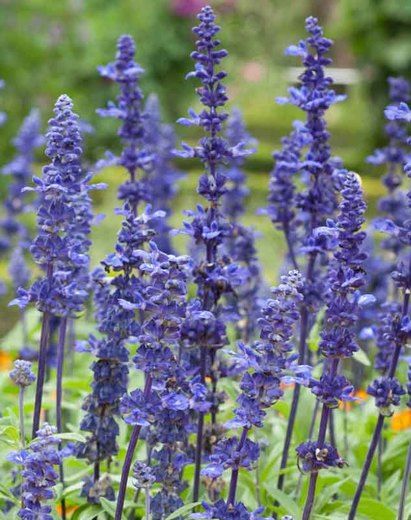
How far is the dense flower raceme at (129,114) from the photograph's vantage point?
170 inches

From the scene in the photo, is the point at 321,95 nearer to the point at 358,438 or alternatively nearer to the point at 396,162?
the point at 396,162

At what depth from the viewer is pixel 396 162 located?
212 inches

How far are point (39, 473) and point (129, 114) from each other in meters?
1.86

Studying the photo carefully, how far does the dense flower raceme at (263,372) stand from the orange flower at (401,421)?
263 centimetres

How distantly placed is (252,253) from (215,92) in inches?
59.0

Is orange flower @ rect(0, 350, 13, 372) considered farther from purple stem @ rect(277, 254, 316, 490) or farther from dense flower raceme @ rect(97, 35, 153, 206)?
purple stem @ rect(277, 254, 316, 490)

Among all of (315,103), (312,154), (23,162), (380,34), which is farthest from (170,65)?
(315,103)

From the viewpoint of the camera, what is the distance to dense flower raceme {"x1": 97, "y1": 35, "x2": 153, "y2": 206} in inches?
170

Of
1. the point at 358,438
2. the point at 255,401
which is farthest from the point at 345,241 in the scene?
the point at 358,438

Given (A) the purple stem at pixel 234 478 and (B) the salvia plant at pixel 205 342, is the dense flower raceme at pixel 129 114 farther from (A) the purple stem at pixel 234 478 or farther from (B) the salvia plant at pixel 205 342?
(A) the purple stem at pixel 234 478

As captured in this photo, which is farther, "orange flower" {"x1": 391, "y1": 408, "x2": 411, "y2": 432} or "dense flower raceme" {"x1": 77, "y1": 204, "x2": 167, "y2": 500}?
"orange flower" {"x1": 391, "y1": 408, "x2": 411, "y2": 432}

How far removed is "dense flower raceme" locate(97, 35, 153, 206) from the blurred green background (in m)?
6.02

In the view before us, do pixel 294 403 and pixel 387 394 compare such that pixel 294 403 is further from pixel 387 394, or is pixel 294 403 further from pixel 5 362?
pixel 5 362

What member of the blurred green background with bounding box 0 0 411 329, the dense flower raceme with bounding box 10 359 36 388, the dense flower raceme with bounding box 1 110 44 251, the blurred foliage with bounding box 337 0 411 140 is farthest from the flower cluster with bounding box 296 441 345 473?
the blurred foliage with bounding box 337 0 411 140
